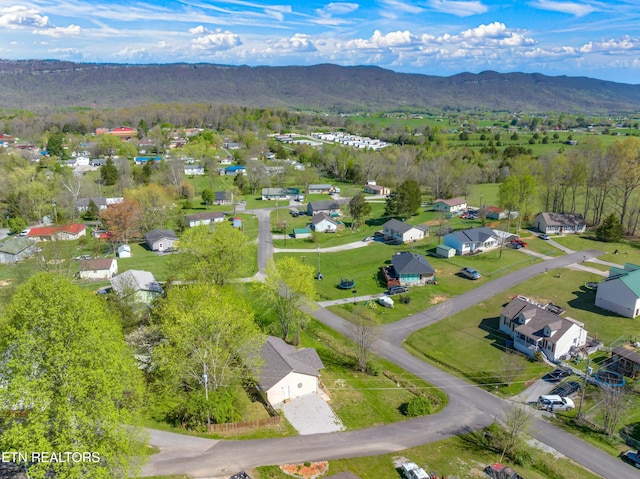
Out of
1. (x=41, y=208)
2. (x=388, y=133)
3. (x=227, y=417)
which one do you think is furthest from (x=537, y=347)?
(x=388, y=133)

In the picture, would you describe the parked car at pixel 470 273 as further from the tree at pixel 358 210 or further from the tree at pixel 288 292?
the tree at pixel 358 210

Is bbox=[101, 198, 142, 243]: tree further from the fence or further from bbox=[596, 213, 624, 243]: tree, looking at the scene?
bbox=[596, 213, 624, 243]: tree

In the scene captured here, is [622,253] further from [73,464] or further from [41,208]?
[41,208]

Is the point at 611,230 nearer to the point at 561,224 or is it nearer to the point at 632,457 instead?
the point at 561,224

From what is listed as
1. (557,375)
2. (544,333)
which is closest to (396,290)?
(544,333)

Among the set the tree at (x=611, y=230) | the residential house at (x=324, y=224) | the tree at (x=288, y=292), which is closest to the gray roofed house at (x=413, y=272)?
the tree at (x=288, y=292)

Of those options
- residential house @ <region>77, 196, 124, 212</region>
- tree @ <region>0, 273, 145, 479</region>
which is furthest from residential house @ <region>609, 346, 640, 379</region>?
residential house @ <region>77, 196, 124, 212</region>
